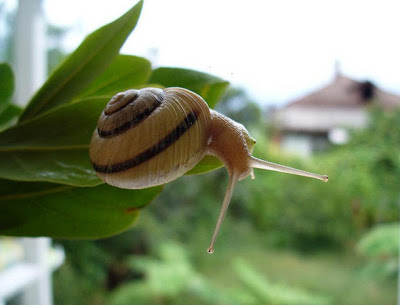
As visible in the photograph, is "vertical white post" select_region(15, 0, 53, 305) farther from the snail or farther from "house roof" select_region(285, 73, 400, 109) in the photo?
"house roof" select_region(285, 73, 400, 109)

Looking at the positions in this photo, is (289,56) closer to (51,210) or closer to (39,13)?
(39,13)

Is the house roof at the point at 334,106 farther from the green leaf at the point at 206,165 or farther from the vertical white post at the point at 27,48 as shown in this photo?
the green leaf at the point at 206,165

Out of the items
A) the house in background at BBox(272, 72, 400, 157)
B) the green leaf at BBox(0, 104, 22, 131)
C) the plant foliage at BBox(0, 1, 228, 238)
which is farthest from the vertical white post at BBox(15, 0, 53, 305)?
the house in background at BBox(272, 72, 400, 157)

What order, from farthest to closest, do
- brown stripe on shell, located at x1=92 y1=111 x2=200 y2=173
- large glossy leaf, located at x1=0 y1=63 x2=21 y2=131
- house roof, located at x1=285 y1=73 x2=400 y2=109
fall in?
1. house roof, located at x1=285 y1=73 x2=400 y2=109
2. large glossy leaf, located at x1=0 y1=63 x2=21 y2=131
3. brown stripe on shell, located at x1=92 y1=111 x2=200 y2=173

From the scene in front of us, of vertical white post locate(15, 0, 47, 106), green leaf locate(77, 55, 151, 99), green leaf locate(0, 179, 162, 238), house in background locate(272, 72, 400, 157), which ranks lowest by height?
house in background locate(272, 72, 400, 157)

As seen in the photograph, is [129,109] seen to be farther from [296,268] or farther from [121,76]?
[296,268]

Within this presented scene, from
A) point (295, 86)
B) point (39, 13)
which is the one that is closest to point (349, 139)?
point (295, 86)

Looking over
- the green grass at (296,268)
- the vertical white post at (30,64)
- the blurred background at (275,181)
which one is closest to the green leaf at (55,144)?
the blurred background at (275,181)
